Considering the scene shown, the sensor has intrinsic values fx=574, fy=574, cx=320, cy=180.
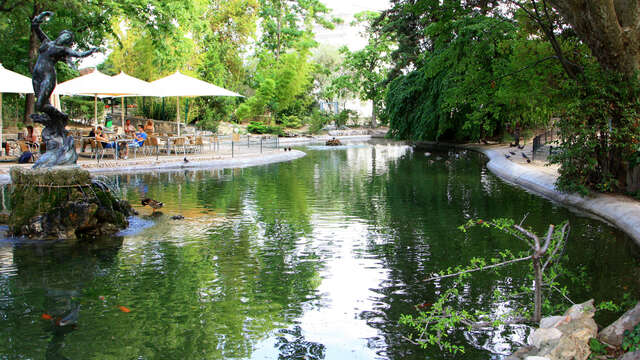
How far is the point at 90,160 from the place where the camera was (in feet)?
72.1

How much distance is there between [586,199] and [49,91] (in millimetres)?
12519

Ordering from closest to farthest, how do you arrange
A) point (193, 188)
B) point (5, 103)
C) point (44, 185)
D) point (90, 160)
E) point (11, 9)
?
point (44, 185), point (193, 188), point (90, 160), point (11, 9), point (5, 103)

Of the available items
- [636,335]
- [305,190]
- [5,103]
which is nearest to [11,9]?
[5,103]

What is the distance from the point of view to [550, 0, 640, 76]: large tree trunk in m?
12.2

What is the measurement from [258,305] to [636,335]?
408 centimetres

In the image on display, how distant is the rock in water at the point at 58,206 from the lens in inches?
428

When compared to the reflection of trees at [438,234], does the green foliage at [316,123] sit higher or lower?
higher

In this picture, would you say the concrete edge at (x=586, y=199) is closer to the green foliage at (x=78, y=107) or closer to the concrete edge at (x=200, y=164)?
the concrete edge at (x=200, y=164)

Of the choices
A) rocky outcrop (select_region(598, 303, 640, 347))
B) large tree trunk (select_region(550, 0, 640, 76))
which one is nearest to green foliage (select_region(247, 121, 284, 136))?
large tree trunk (select_region(550, 0, 640, 76))

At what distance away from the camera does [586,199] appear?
1410 cm

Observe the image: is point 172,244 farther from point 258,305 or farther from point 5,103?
point 5,103

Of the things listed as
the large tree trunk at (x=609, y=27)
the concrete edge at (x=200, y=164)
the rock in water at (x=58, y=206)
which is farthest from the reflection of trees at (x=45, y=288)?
the large tree trunk at (x=609, y=27)

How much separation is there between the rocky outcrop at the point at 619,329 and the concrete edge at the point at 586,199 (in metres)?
5.30

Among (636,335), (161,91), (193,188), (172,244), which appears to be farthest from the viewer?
(161,91)
